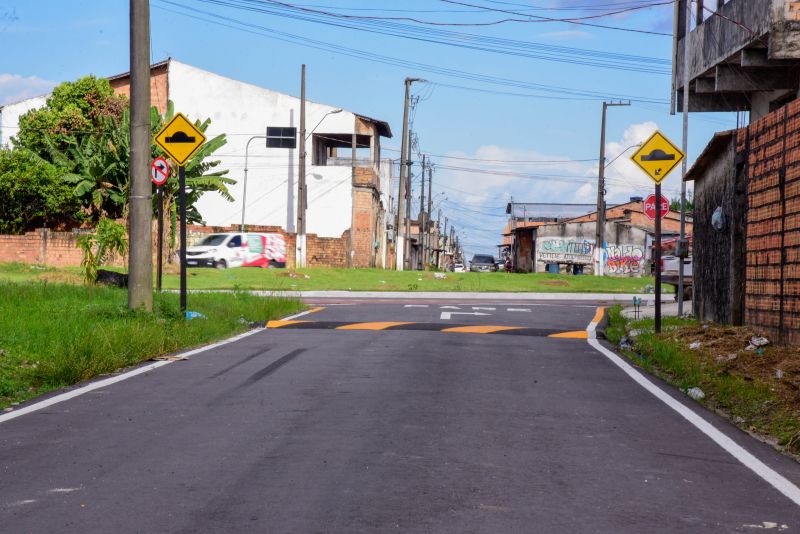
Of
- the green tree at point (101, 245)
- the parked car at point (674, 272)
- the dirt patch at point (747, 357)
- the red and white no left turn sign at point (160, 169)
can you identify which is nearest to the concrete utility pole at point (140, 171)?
the green tree at point (101, 245)

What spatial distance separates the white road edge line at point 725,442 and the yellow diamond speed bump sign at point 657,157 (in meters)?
5.59

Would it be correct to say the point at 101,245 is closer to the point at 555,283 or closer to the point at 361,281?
the point at 361,281

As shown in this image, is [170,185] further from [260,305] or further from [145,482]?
[145,482]

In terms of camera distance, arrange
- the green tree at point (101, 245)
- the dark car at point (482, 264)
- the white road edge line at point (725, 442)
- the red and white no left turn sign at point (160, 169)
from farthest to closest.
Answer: the dark car at point (482, 264)
the red and white no left turn sign at point (160, 169)
the green tree at point (101, 245)
the white road edge line at point (725, 442)

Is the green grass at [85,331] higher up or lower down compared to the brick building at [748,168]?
lower down

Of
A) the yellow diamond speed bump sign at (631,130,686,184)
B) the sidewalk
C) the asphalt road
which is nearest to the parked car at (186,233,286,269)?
the sidewalk

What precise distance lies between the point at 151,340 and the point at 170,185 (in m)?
30.2

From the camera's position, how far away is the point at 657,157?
1733 cm

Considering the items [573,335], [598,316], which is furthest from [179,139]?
[598,316]

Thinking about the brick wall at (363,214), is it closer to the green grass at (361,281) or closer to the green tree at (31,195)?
the green grass at (361,281)

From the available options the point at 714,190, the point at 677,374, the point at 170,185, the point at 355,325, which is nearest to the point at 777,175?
the point at 677,374

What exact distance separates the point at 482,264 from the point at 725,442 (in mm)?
72294

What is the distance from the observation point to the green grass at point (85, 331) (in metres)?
10.5

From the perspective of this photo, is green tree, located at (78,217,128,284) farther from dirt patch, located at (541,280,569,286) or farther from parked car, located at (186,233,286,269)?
parked car, located at (186,233,286,269)
